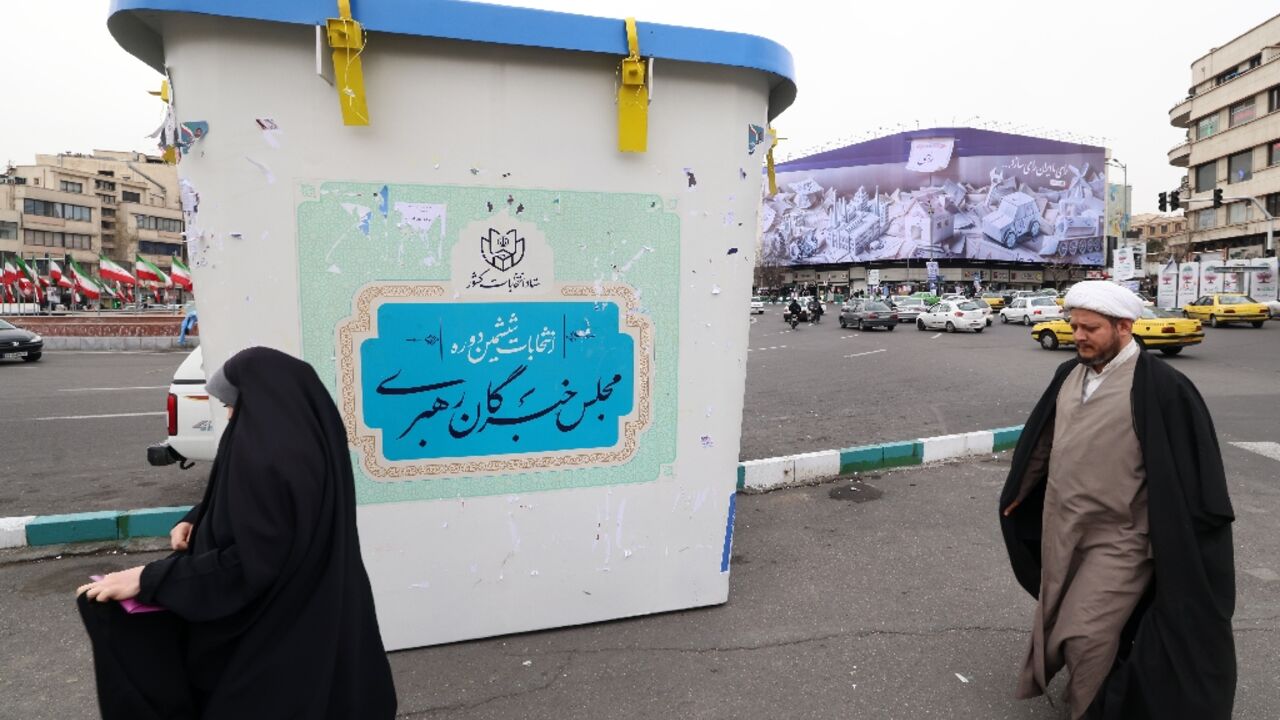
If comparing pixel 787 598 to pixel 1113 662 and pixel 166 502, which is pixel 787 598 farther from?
pixel 166 502

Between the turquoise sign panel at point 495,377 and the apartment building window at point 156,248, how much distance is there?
279 ft

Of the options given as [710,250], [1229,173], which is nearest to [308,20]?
[710,250]

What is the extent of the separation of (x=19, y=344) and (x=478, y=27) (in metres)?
20.4

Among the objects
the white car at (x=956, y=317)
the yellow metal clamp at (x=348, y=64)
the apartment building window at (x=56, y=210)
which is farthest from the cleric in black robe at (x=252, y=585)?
the apartment building window at (x=56, y=210)

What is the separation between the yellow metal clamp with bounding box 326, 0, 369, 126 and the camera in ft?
8.49

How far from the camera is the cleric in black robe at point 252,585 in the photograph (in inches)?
65.6

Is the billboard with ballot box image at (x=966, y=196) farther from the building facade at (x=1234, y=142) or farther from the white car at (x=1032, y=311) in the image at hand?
the white car at (x=1032, y=311)

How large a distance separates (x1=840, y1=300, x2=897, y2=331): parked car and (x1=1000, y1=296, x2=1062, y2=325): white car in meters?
5.13

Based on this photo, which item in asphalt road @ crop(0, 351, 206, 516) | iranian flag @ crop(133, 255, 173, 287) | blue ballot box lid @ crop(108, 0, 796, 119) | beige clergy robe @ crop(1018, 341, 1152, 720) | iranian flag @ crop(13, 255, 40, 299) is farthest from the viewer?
iranian flag @ crop(13, 255, 40, 299)

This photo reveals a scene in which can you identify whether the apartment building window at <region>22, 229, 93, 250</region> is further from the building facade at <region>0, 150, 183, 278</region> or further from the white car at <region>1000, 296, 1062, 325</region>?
the white car at <region>1000, 296, 1062, 325</region>

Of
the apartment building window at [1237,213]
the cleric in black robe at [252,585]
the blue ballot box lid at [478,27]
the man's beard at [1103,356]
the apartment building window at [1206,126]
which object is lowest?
the cleric in black robe at [252,585]

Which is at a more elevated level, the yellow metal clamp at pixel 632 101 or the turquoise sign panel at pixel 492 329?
the yellow metal clamp at pixel 632 101

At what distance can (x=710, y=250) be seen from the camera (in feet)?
10.8

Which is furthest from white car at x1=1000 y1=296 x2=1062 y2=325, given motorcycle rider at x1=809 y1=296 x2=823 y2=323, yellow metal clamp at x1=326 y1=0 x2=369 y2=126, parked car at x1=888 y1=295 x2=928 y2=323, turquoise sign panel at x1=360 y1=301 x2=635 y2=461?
yellow metal clamp at x1=326 y1=0 x2=369 y2=126
